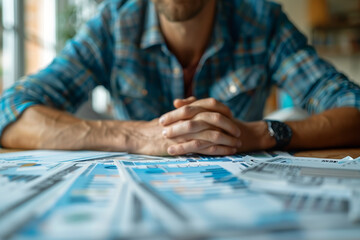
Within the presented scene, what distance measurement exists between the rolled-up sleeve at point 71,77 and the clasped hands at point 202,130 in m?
0.42

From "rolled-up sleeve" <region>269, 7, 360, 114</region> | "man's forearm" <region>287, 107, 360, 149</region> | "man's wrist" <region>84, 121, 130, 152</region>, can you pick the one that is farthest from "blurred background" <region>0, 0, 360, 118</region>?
"man's wrist" <region>84, 121, 130, 152</region>

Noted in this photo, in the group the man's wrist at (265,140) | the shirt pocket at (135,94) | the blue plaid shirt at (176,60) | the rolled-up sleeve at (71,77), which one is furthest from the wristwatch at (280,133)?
the rolled-up sleeve at (71,77)

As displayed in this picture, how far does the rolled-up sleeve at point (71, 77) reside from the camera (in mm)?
808

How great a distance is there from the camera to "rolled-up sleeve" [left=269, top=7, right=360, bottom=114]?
2.96 feet

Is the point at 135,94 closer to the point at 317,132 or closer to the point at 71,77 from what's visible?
the point at 71,77

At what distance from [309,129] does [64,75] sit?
2.43 ft

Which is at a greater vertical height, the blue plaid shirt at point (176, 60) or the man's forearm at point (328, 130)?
the blue plaid shirt at point (176, 60)

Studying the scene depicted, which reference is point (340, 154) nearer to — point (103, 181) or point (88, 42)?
point (103, 181)

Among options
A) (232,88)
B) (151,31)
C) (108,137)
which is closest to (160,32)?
(151,31)

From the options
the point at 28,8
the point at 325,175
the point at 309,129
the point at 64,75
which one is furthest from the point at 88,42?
the point at 28,8

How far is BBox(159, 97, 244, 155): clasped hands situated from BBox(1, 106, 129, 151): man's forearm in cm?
12

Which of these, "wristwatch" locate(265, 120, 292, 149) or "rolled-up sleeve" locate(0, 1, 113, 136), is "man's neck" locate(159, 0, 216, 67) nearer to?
"rolled-up sleeve" locate(0, 1, 113, 136)

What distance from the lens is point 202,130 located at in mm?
637

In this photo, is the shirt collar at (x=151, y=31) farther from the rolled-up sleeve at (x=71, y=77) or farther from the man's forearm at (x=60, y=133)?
the man's forearm at (x=60, y=133)
